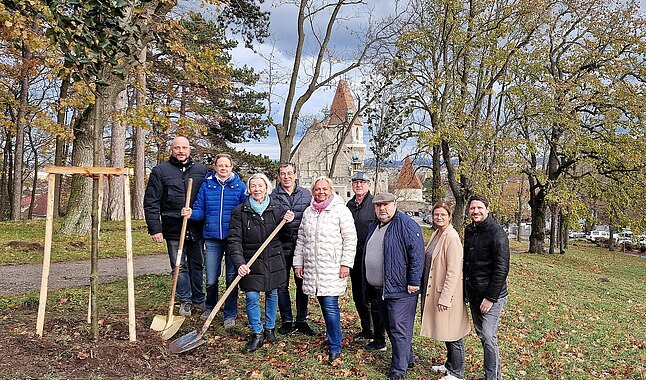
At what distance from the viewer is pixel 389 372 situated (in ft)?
16.2

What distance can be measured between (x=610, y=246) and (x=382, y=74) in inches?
1098

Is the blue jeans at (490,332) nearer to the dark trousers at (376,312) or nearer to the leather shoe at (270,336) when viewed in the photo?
the dark trousers at (376,312)

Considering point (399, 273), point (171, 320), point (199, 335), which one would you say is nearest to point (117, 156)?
point (171, 320)

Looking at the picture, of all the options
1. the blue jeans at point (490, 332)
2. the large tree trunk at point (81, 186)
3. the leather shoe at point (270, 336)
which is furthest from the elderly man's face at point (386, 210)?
the large tree trunk at point (81, 186)

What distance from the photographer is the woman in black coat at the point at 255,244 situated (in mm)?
5199

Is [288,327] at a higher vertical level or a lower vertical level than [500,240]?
lower

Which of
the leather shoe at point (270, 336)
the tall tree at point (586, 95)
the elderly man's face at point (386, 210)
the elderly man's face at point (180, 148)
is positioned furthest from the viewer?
the tall tree at point (586, 95)

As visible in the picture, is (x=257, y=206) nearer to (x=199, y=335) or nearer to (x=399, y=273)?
(x=199, y=335)

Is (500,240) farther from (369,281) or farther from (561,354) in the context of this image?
(561,354)

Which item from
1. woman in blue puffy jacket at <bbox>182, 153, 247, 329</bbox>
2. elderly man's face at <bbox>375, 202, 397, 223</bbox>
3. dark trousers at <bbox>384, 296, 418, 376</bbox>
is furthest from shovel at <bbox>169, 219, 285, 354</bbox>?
dark trousers at <bbox>384, 296, 418, 376</bbox>

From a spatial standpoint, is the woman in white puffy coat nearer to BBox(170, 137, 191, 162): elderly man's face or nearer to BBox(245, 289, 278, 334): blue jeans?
BBox(245, 289, 278, 334): blue jeans

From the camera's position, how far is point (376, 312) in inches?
220

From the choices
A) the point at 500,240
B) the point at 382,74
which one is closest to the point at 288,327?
the point at 500,240

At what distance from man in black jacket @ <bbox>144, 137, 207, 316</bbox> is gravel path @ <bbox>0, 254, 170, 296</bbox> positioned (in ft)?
10.0
